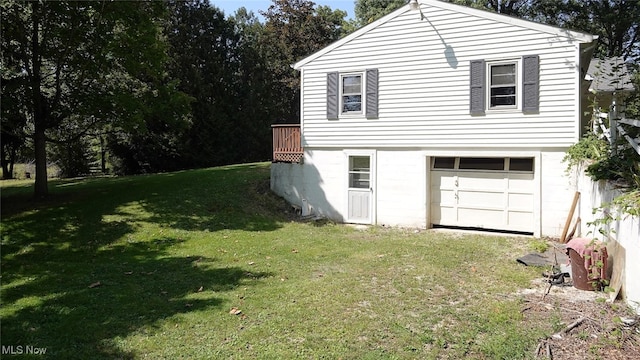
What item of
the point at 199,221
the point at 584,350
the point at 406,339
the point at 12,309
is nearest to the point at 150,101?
the point at 199,221

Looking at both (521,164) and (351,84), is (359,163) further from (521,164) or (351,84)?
(521,164)

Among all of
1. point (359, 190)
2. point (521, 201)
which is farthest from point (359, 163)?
point (521, 201)

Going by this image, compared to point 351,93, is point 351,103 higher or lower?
lower

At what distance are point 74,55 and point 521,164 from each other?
532 inches

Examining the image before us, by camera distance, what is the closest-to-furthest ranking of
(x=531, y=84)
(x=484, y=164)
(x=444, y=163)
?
(x=531, y=84), (x=484, y=164), (x=444, y=163)

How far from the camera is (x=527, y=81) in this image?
33.0ft

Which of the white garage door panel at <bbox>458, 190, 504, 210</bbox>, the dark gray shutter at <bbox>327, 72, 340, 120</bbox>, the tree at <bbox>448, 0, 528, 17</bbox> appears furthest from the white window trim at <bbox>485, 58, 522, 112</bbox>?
the tree at <bbox>448, 0, 528, 17</bbox>

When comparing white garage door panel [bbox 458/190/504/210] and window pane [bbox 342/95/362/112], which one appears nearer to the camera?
white garage door panel [bbox 458/190/504/210]

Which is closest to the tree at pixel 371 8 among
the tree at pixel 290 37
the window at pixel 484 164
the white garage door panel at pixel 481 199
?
the tree at pixel 290 37

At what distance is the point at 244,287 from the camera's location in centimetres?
657

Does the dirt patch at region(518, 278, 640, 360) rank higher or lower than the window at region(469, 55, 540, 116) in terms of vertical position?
lower

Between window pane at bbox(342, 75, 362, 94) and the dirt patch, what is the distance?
772 cm

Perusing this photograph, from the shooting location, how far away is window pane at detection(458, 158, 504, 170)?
10.8 meters

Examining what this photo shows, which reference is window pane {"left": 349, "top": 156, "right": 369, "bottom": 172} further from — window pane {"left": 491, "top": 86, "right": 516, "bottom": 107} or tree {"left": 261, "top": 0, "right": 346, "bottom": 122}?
tree {"left": 261, "top": 0, "right": 346, "bottom": 122}
